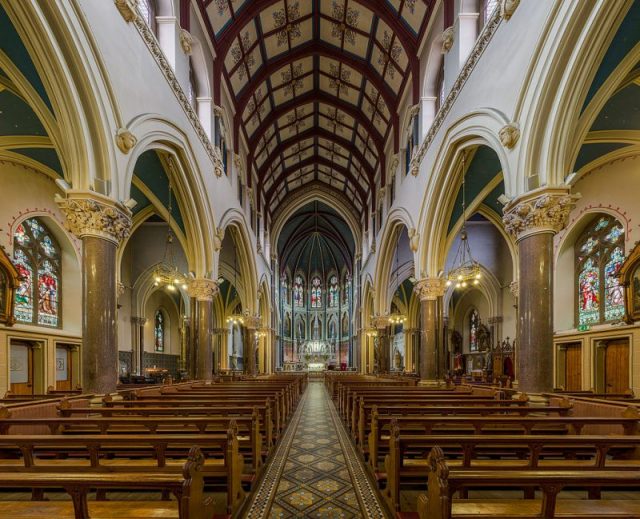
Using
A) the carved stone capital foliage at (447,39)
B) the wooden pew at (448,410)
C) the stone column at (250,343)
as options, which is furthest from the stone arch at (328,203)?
the wooden pew at (448,410)

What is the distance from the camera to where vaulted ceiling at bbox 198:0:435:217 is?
41.4 feet

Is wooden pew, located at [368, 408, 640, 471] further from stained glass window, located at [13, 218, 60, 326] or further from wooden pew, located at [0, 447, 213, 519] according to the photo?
stained glass window, located at [13, 218, 60, 326]

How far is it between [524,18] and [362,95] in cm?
1150

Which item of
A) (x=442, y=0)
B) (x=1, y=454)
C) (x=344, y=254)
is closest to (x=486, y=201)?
(x=442, y=0)

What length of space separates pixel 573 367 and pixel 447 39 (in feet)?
33.3

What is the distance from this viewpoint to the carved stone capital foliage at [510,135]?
6.82 m

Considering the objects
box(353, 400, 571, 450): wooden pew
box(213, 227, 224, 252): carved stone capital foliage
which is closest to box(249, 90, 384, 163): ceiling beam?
box(213, 227, 224, 252): carved stone capital foliage

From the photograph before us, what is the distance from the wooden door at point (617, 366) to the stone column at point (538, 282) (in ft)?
20.5

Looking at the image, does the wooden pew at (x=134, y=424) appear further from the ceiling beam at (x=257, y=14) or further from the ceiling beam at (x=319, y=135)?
the ceiling beam at (x=319, y=135)

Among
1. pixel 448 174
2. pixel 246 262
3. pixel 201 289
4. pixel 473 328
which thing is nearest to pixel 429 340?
pixel 448 174

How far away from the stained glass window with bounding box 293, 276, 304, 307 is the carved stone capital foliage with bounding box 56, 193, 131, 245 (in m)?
33.8

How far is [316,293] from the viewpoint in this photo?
134ft

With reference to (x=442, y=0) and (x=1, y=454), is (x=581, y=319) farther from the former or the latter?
(x=1, y=454)

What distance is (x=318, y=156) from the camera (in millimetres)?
25141
